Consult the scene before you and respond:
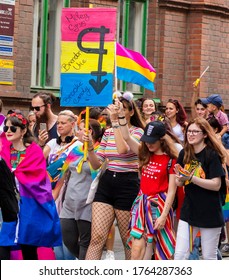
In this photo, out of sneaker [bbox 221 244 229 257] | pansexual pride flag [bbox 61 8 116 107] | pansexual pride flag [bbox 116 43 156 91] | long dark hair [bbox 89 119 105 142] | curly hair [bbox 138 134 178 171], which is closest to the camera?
curly hair [bbox 138 134 178 171]

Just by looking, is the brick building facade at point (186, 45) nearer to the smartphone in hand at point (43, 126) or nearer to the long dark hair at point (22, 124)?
the smartphone in hand at point (43, 126)

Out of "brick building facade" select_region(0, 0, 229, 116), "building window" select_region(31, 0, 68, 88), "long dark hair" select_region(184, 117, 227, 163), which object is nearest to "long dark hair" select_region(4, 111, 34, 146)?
"long dark hair" select_region(184, 117, 227, 163)

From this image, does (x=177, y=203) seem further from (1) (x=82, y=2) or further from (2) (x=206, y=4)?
(2) (x=206, y=4)

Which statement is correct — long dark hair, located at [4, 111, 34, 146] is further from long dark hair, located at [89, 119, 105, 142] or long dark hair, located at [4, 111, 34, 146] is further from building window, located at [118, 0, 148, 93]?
building window, located at [118, 0, 148, 93]

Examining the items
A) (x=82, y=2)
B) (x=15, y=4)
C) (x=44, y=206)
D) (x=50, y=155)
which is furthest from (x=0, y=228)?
(x=82, y=2)

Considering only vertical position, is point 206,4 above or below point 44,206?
above

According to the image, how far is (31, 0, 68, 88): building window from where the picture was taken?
19219 mm

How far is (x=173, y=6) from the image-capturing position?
21.2m

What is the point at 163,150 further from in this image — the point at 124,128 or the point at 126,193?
the point at 126,193

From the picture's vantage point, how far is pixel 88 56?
11.4m

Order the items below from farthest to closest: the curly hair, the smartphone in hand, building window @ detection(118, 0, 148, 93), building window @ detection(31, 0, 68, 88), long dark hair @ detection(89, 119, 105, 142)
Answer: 1. building window @ detection(118, 0, 148, 93)
2. building window @ detection(31, 0, 68, 88)
3. the smartphone in hand
4. long dark hair @ detection(89, 119, 105, 142)
5. the curly hair

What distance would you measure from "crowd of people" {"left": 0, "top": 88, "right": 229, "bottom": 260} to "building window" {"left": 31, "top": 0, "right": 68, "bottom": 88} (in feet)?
26.7

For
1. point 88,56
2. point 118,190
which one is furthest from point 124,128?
point 88,56

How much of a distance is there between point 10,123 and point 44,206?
0.86 meters
